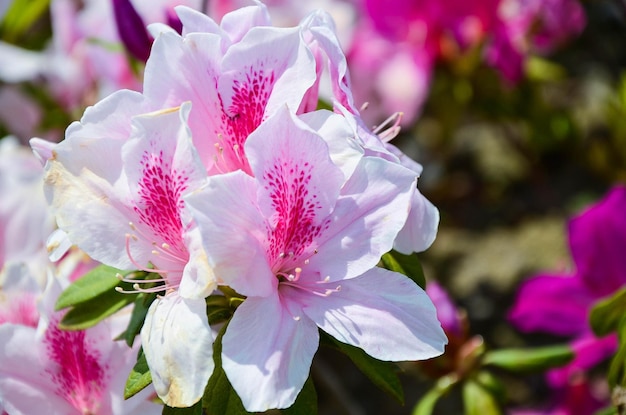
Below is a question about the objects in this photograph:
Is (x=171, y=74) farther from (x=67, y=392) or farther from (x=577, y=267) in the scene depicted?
(x=577, y=267)

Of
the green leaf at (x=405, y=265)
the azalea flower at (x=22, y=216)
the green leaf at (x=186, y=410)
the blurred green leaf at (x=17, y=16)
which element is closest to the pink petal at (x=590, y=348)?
the green leaf at (x=405, y=265)

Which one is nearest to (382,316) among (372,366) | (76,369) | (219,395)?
(372,366)

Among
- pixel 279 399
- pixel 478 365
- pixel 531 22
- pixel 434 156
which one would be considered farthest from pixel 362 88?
pixel 279 399

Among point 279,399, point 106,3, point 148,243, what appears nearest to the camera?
point 279,399

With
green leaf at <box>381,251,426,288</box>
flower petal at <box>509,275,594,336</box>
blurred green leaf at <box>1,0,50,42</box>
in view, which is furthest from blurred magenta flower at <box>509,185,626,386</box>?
blurred green leaf at <box>1,0,50,42</box>

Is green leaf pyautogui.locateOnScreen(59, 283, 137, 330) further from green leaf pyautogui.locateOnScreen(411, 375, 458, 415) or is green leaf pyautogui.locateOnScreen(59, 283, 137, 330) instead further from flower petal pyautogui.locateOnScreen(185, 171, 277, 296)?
green leaf pyautogui.locateOnScreen(411, 375, 458, 415)

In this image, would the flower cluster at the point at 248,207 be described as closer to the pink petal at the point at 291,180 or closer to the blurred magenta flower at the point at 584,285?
the pink petal at the point at 291,180
